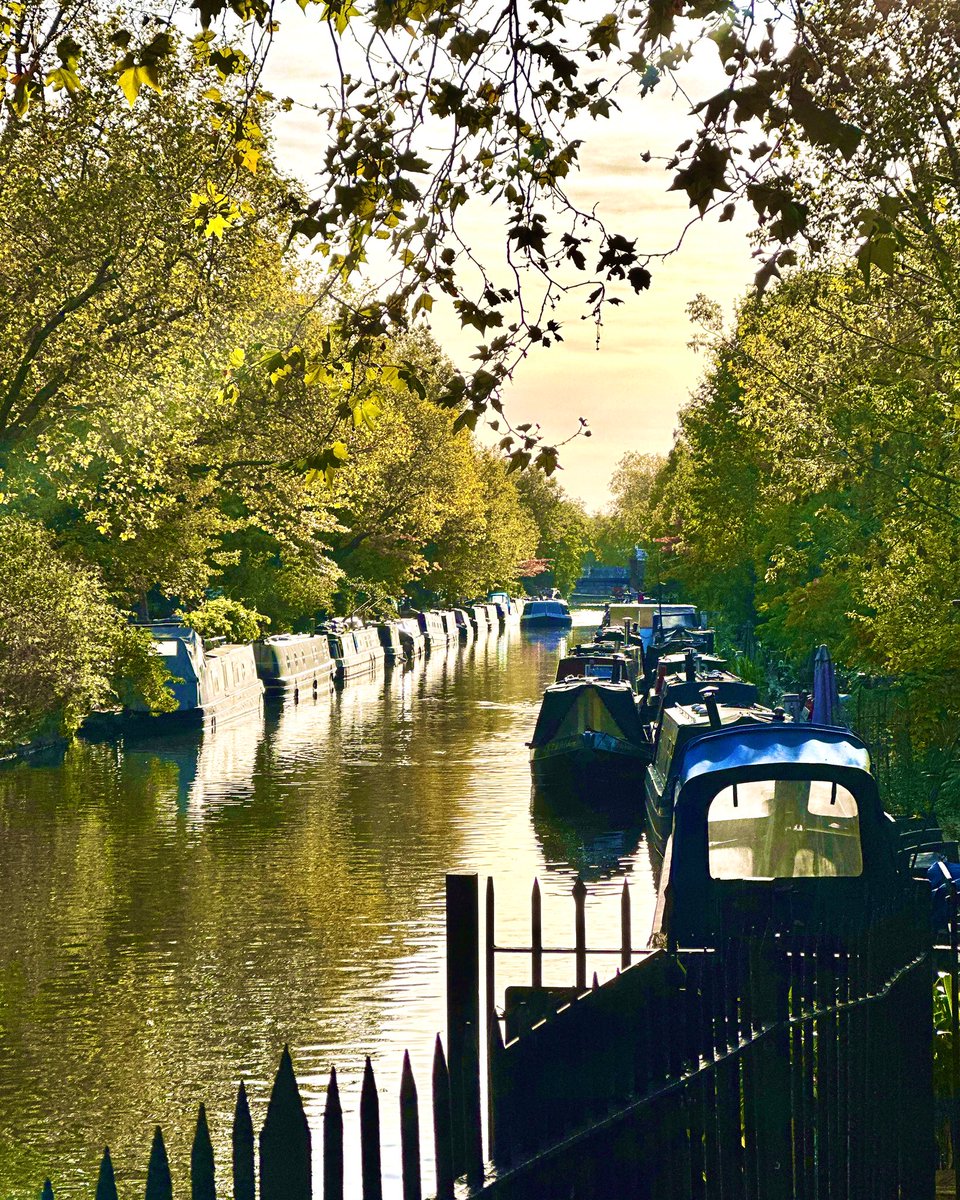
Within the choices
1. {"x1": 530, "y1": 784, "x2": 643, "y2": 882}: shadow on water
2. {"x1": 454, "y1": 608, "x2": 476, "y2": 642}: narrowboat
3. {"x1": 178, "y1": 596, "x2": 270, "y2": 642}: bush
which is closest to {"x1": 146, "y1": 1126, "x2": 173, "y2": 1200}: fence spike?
{"x1": 530, "y1": 784, "x2": 643, "y2": 882}: shadow on water

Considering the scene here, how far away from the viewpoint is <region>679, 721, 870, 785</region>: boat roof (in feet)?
40.5

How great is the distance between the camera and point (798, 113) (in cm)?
466

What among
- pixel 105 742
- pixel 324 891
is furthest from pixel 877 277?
pixel 105 742

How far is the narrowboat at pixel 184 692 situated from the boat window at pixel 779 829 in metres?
29.4

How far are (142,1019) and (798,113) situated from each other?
542 inches

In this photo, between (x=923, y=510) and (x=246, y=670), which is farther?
(x=246, y=670)

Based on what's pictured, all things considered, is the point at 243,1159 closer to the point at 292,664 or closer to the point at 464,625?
the point at 292,664

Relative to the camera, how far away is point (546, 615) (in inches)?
4717

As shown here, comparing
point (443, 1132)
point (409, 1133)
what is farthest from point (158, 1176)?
point (443, 1132)

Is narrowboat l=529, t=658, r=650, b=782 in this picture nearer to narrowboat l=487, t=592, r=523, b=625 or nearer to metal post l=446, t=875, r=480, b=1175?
metal post l=446, t=875, r=480, b=1175

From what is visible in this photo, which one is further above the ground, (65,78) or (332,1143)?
(65,78)

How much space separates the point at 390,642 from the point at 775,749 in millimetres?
62420

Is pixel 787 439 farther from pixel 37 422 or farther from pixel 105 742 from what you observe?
pixel 105 742

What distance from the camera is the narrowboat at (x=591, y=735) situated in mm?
33062
